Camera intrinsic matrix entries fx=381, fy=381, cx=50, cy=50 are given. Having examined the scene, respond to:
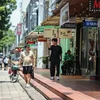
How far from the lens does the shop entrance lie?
1947 cm

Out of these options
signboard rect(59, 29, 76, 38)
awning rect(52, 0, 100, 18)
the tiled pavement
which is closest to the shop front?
awning rect(52, 0, 100, 18)

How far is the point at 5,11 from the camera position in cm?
4100

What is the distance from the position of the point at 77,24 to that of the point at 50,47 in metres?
6.09

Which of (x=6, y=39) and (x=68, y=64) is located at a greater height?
(x=6, y=39)

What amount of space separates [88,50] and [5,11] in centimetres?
2178

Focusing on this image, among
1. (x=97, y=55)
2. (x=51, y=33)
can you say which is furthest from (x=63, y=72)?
(x=97, y=55)

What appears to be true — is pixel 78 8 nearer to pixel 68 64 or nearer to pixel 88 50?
pixel 88 50

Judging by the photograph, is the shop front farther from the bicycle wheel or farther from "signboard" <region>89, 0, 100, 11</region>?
"signboard" <region>89, 0, 100, 11</region>

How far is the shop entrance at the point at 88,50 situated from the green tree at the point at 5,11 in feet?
63.4

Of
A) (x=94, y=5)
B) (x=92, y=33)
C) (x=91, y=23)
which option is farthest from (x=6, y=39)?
(x=94, y=5)

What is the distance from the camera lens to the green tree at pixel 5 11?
40669mm

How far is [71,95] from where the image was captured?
36.5 ft

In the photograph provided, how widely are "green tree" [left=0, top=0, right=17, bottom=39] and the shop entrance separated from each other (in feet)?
63.4

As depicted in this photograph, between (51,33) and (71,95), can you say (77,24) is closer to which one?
(51,33)
